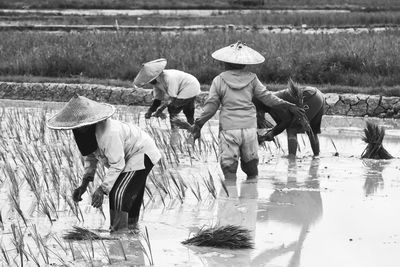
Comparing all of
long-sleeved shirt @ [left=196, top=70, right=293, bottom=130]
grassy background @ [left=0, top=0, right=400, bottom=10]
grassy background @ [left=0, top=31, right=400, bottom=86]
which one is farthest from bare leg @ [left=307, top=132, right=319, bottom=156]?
grassy background @ [left=0, top=0, right=400, bottom=10]

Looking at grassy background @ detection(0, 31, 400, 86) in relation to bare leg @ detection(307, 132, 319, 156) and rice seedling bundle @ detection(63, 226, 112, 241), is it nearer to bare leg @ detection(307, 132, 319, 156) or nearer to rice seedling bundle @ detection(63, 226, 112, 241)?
bare leg @ detection(307, 132, 319, 156)

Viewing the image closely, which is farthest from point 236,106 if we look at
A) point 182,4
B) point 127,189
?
point 182,4

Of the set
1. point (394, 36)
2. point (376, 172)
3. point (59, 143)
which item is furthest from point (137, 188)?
point (394, 36)

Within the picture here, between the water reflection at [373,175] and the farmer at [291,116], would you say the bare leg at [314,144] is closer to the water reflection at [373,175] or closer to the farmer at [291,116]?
the farmer at [291,116]

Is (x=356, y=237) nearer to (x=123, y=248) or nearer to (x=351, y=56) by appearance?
(x=123, y=248)

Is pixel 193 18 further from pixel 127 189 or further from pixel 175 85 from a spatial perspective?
pixel 127 189

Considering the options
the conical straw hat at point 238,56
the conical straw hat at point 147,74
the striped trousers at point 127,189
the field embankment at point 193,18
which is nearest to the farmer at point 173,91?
the conical straw hat at point 147,74

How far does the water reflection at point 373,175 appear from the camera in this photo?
6.53 metres

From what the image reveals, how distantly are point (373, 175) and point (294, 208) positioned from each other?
1392 millimetres

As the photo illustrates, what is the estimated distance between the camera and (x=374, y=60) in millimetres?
12219

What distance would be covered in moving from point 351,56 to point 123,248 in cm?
806

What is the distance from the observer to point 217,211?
5.87 meters

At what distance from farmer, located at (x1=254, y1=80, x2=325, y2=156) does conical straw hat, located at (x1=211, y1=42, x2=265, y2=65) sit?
3.44 feet

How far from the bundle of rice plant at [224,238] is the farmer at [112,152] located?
0.54 metres
